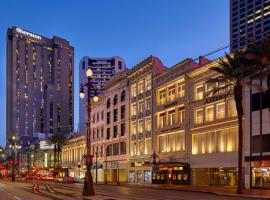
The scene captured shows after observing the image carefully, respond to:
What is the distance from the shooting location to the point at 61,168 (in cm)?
13625

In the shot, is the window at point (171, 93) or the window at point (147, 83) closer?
the window at point (171, 93)

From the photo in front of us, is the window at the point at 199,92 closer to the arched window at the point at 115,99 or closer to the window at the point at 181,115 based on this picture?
the window at the point at 181,115

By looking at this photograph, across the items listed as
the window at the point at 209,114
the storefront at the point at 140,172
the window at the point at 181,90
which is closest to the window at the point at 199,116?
the window at the point at 209,114

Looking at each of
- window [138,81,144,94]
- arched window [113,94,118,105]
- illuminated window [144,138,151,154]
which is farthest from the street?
arched window [113,94,118,105]

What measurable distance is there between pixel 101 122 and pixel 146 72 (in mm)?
25294

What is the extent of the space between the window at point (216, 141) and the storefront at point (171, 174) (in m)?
3.46

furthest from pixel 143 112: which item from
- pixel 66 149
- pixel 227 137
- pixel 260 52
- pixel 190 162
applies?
pixel 66 149

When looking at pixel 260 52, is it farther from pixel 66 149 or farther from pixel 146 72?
pixel 66 149

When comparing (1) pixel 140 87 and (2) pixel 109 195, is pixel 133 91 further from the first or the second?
(2) pixel 109 195

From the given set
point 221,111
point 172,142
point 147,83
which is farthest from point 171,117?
point 221,111

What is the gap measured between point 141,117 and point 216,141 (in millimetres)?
23569

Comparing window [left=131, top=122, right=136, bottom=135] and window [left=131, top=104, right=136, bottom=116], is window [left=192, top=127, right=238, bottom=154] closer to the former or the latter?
window [left=131, top=122, right=136, bottom=135]

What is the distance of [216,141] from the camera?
61.2 meters

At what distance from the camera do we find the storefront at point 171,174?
67519 millimetres
